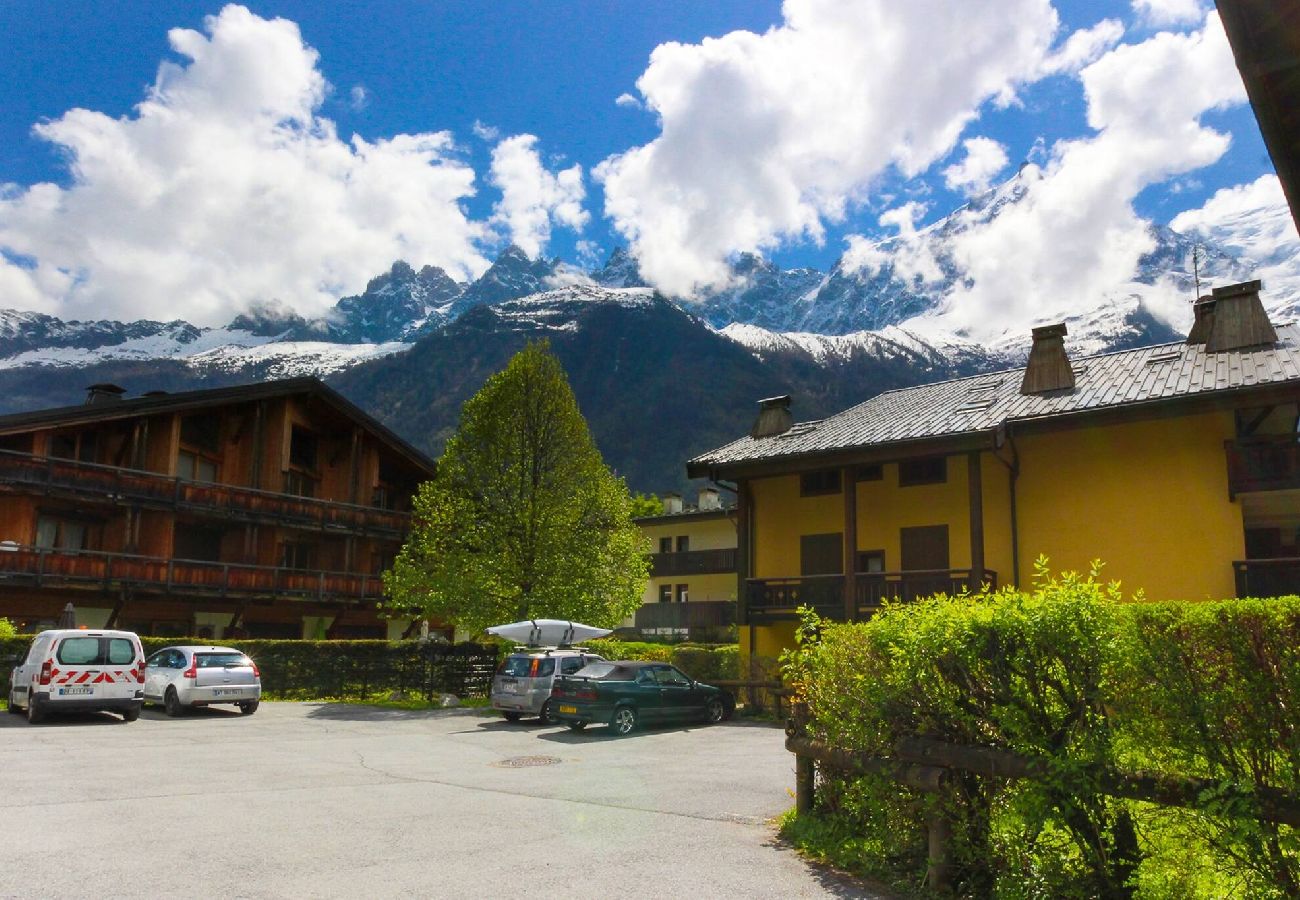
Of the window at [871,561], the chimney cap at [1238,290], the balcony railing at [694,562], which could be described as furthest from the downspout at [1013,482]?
the balcony railing at [694,562]

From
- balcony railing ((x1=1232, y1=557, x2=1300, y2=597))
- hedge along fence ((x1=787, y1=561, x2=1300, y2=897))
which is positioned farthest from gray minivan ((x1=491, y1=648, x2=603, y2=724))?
hedge along fence ((x1=787, y1=561, x2=1300, y2=897))

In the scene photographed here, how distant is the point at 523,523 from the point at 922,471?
38.2 ft

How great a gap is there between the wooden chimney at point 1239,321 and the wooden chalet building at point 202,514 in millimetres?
31384

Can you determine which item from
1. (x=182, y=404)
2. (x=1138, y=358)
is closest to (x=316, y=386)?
(x=182, y=404)

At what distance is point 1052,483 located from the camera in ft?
74.2

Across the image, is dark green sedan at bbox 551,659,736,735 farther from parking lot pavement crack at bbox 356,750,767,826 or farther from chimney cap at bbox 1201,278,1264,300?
chimney cap at bbox 1201,278,1264,300

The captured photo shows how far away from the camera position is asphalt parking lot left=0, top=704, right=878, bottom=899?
671cm

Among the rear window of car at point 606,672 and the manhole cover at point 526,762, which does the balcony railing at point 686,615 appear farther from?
the manhole cover at point 526,762

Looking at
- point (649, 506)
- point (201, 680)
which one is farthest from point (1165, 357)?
point (649, 506)

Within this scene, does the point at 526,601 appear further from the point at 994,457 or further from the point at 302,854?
the point at 302,854

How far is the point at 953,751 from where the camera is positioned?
21.2ft

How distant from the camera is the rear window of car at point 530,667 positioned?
67.6ft

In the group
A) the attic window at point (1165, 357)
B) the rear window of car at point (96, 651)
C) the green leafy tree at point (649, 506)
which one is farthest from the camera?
the green leafy tree at point (649, 506)

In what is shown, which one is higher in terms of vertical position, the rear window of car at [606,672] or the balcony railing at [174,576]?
the balcony railing at [174,576]
